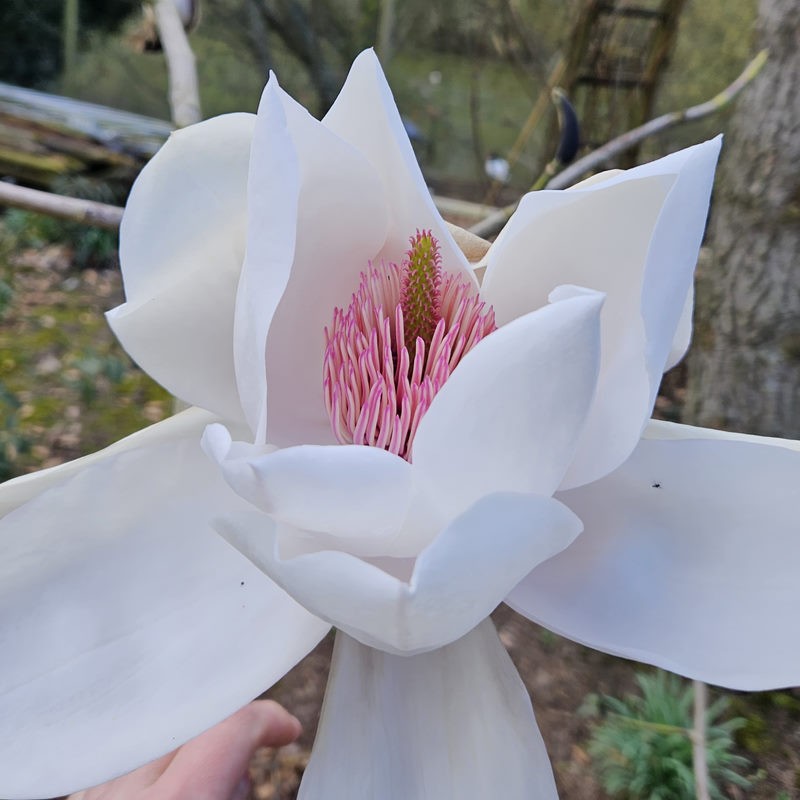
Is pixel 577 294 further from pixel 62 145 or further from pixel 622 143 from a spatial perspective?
pixel 62 145

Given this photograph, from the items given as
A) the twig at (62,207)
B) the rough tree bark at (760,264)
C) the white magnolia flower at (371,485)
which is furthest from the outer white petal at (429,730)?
the rough tree bark at (760,264)

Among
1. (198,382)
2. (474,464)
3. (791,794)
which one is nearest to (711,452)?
(474,464)

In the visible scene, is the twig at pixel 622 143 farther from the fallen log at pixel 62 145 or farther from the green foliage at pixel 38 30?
the green foliage at pixel 38 30

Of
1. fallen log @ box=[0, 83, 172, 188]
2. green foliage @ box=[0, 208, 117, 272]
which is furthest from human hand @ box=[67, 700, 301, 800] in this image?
fallen log @ box=[0, 83, 172, 188]

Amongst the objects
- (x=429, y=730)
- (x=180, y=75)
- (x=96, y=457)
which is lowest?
(x=429, y=730)

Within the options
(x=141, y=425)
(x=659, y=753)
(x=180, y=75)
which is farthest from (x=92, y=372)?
(x=659, y=753)

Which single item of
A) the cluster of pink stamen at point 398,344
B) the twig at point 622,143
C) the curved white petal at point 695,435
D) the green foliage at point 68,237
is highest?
the twig at point 622,143
